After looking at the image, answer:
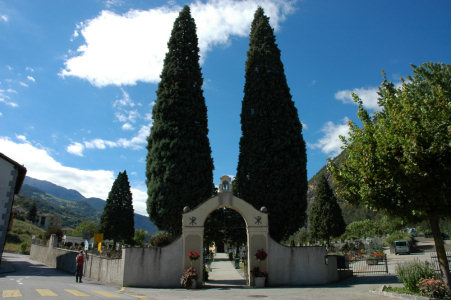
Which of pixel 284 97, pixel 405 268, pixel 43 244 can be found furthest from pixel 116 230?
pixel 405 268

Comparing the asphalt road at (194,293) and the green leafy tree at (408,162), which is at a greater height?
the green leafy tree at (408,162)

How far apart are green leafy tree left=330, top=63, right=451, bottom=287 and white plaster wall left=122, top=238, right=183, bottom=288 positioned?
9.42 metres

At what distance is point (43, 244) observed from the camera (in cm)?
3772

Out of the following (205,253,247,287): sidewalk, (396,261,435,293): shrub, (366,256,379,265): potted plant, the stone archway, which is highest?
the stone archway

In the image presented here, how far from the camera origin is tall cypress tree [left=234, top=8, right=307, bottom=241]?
21203 mm

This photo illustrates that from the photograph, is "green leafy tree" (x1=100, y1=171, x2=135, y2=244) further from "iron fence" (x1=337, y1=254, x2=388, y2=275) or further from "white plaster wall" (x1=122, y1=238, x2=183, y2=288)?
"white plaster wall" (x1=122, y1=238, x2=183, y2=288)

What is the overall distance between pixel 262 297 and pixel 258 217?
15.7 feet

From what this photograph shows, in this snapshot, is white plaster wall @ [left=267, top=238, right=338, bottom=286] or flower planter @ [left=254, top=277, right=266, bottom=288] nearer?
flower planter @ [left=254, top=277, right=266, bottom=288]

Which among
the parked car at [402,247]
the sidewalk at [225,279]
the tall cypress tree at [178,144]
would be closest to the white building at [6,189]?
the tall cypress tree at [178,144]

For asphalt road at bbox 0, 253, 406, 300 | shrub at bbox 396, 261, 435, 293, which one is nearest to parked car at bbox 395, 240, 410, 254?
asphalt road at bbox 0, 253, 406, 300

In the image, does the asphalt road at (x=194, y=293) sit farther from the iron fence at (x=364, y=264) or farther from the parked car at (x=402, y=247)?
the parked car at (x=402, y=247)

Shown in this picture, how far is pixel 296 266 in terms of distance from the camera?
1681cm

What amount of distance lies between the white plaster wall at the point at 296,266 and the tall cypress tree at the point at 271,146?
13.0 ft

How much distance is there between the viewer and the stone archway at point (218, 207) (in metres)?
16.4
